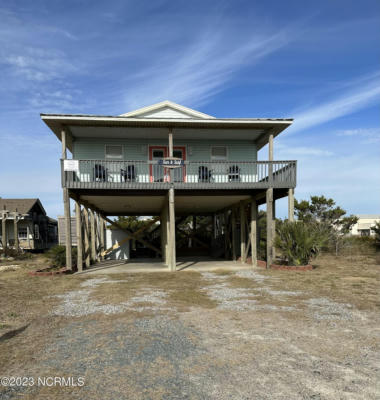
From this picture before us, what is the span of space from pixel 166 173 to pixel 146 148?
81.0 inches

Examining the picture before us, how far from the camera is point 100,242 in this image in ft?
65.9

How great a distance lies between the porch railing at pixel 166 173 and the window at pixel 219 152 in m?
0.64

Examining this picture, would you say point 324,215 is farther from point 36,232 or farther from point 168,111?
point 36,232

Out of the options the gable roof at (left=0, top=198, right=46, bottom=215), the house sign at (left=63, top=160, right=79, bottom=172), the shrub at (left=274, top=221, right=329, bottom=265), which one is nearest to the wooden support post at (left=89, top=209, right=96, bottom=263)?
the house sign at (left=63, top=160, right=79, bottom=172)

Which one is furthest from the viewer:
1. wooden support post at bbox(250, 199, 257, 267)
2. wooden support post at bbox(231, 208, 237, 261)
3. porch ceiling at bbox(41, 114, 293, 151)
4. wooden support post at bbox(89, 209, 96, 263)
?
wooden support post at bbox(231, 208, 237, 261)

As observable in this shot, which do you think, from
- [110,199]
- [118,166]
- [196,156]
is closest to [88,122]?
[118,166]

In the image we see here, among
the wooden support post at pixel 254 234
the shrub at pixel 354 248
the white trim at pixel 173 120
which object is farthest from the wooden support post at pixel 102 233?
the shrub at pixel 354 248

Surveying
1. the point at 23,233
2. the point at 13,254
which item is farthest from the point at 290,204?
the point at 23,233

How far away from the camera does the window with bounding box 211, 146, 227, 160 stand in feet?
52.0

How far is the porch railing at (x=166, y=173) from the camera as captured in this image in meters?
12.9

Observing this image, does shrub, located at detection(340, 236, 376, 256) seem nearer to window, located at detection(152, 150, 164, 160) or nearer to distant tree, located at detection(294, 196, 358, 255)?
distant tree, located at detection(294, 196, 358, 255)

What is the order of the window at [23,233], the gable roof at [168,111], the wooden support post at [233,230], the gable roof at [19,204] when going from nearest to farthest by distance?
the gable roof at [168,111]
the wooden support post at [233,230]
the gable roof at [19,204]
the window at [23,233]

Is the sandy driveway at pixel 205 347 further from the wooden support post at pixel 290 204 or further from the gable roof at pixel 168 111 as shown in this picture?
the gable roof at pixel 168 111

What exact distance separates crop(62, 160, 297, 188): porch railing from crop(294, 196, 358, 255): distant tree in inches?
389
